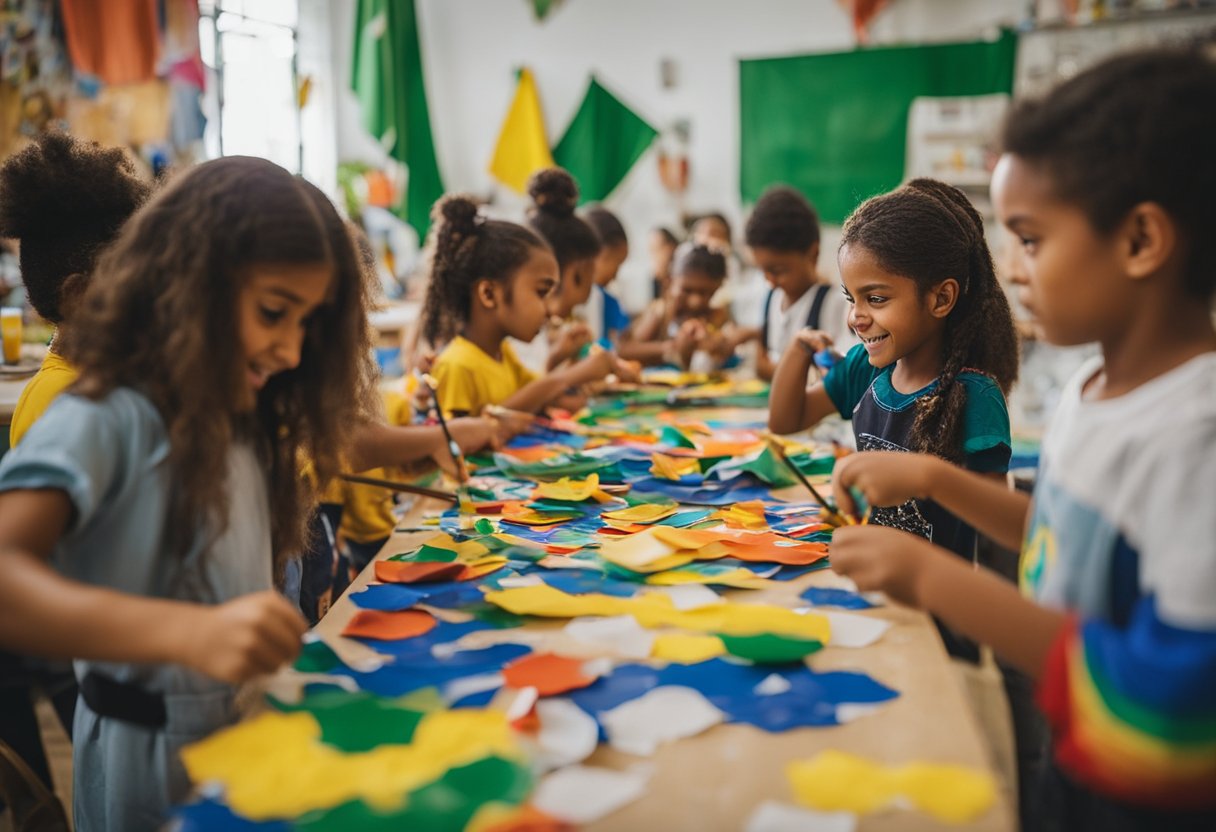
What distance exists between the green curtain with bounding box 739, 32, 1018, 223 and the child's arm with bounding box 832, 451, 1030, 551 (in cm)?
468

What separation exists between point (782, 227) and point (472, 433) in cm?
134

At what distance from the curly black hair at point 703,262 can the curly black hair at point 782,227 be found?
479 mm

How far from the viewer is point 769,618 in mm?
983

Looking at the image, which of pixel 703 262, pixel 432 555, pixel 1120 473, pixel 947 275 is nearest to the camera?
pixel 1120 473

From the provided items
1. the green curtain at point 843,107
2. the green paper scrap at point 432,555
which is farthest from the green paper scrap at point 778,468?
the green curtain at point 843,107

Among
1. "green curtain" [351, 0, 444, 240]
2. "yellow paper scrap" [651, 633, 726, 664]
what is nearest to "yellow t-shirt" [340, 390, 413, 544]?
"yellow paper scrap" [651, 633, 726, 664]

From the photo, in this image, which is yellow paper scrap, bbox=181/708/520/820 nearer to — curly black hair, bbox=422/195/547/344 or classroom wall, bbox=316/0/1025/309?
curly black hair, bbox=422/195/547/344

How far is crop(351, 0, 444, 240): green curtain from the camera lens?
6.17 m

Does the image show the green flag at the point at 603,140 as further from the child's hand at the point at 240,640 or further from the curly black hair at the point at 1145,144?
the child's hand at the point at 240,640

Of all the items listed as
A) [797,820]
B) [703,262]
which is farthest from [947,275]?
[703,262]

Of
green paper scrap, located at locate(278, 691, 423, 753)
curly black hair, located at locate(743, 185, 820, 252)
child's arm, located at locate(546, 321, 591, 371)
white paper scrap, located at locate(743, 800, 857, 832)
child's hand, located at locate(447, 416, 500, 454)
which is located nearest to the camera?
white paper scrap, located at locate(743, 800, 857, 832)

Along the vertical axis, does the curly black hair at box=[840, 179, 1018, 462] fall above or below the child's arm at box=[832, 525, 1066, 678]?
above

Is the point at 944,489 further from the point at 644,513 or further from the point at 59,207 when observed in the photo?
the point at 59,207

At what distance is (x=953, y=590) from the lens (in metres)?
0.81
